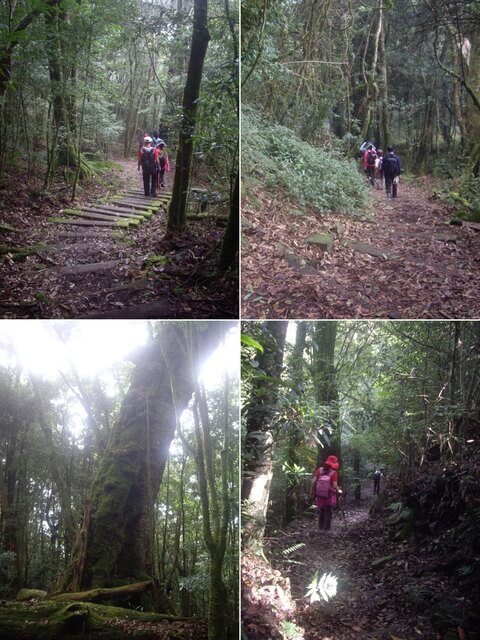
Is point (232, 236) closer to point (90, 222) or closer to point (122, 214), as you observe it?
point (122, 214)

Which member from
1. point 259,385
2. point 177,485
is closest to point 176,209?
point 259,385

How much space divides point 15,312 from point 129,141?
1.39 meters

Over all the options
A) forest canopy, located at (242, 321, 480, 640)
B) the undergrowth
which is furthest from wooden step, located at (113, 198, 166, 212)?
forest canopy, located at (242, 321, 480, 640)

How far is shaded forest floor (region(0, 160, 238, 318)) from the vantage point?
269 cm

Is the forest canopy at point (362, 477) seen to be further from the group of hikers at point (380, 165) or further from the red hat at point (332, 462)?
the group of hikers at point (380, 165)

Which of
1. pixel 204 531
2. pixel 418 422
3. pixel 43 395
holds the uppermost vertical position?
pixel 43 395

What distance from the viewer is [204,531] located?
306 centimetres

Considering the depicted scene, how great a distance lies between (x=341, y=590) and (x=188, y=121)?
318 cm

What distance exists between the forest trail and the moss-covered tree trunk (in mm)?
802

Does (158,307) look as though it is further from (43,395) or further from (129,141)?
(129,141)

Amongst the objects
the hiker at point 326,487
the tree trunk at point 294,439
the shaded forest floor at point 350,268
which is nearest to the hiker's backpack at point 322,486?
the hiker at point 326,487

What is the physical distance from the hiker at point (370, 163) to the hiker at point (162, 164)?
230 centimetres

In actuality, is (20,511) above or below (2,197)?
below

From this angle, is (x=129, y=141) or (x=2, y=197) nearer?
(x=2, y=197)
